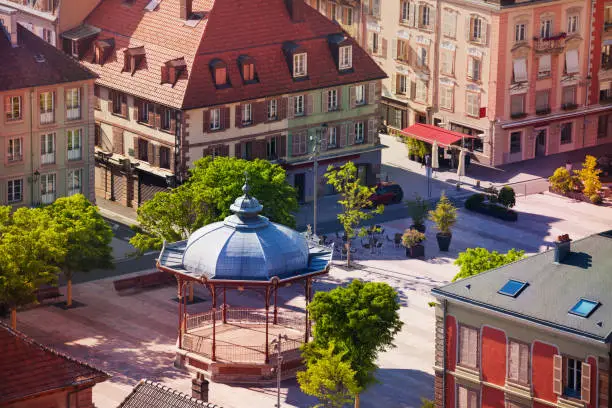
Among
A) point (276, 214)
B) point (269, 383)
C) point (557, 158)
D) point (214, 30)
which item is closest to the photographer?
point (269, 383)

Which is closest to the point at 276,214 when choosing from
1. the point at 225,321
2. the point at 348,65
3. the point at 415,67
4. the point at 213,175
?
the point at 213,175

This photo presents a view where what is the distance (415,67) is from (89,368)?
9125 cm

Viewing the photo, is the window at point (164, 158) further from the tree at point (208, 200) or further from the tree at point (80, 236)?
the tree at point (80, 236)

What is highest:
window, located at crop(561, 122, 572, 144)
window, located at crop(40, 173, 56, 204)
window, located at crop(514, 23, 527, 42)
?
window, located at crop(514, 23, 527, 42)

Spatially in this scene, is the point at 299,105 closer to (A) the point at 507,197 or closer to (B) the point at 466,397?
(A) the point at 507,197

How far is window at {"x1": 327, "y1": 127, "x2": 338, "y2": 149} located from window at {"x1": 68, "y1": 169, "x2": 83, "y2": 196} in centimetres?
2249

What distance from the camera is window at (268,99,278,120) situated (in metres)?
156

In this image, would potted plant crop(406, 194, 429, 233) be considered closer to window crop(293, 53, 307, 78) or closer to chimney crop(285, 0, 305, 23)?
window crop(293, 53, 307, 78)

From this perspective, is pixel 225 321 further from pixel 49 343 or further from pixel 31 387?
pixel 31 387

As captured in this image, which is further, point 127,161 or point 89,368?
point 127,161

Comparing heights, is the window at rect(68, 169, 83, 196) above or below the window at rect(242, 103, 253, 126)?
below

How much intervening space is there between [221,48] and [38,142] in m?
17.4

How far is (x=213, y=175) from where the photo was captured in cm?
13738

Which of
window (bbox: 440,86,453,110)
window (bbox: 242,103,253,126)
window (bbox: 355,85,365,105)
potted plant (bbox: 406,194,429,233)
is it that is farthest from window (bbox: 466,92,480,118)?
window (bbox: 242,103,253,126)
